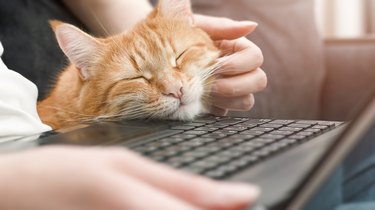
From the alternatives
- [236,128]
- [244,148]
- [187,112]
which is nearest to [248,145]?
[244,148]

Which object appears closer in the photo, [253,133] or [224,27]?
[253,133]

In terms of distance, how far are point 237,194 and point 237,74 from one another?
0.54 metres

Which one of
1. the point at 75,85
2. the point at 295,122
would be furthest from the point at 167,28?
the point at 295,122

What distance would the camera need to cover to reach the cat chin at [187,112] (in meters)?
0.80

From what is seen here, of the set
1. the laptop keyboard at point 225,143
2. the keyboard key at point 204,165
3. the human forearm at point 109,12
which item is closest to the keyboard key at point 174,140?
the laptop keyboard at point 225,143

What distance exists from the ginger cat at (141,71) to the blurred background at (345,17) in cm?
138

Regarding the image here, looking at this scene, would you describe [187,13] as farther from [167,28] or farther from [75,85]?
[75,85]

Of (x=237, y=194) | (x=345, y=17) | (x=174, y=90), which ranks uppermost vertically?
(x=345, y=17)

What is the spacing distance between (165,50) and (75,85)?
0.58 feet

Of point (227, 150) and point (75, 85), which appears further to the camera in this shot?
point (75, 85)

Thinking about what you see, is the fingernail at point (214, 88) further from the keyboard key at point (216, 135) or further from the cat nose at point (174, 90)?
the keyboard key at point (216, 135)

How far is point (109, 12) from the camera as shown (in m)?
1.19

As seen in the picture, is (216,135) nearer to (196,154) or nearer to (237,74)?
(196,154)

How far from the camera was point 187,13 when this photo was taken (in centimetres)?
98
